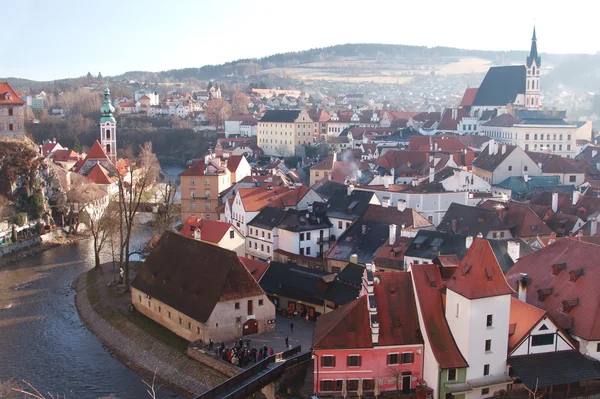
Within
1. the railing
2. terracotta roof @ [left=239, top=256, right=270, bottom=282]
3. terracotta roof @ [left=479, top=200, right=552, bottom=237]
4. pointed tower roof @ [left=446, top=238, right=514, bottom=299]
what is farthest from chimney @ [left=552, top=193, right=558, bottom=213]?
the railing

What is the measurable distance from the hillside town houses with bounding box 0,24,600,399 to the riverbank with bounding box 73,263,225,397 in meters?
0.95

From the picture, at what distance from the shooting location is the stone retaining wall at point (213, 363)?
1071 inches

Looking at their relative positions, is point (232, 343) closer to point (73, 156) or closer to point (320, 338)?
point (320, 338)

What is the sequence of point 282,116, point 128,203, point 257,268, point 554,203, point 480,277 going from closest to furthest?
point 480,277, point 257,268, point 554,203, point 128,203, point 282,116

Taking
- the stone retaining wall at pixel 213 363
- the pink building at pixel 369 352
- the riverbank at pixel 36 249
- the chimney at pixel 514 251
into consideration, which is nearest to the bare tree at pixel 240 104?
the riverbank at pixel 36 249

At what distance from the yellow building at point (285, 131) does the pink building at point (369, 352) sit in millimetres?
74623

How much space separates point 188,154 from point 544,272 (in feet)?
318

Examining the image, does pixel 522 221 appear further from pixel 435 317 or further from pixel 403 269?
pixel 435 317

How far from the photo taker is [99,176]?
72.2m

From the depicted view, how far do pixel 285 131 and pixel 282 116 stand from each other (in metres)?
2.56

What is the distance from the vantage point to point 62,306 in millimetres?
38906

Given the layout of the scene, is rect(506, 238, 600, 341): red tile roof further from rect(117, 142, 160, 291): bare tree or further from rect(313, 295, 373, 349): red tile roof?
rect(117, 142, 160, 291): bare tree

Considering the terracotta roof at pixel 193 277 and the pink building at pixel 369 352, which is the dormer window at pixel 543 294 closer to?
the pink building at pixel 369 352

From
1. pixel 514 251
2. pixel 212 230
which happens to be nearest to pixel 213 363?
pixel 514 251
